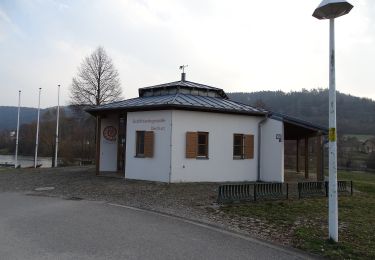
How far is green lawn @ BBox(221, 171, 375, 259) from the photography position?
704cm

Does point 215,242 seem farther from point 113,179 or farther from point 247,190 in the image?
point 113,179

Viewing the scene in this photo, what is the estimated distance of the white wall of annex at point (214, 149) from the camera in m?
17.5

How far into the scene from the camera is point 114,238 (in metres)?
7.34

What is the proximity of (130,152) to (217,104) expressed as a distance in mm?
4786

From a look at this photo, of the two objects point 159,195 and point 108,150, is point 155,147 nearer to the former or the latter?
point 159,195

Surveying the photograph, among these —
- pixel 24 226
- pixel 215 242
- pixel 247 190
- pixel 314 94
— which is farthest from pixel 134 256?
pixel 314 94

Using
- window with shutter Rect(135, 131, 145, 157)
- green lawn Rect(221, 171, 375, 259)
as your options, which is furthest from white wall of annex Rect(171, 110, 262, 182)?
green lawn Rect(221, 171, 375, 259)

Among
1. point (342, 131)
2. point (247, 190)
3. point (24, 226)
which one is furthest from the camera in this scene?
point (342, 131)

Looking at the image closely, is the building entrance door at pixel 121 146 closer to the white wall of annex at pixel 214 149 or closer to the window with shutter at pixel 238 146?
the white wall of annex at pixel 214 149

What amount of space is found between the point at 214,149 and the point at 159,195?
568 centimetres

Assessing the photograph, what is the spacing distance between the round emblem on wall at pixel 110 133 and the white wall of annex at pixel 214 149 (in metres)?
5.70

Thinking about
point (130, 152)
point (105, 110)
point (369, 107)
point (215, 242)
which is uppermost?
point (369, 107)

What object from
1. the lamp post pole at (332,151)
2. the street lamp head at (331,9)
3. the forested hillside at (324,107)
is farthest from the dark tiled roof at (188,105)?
the forested hillside at (324,107)

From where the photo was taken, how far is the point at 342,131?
5653 cm
